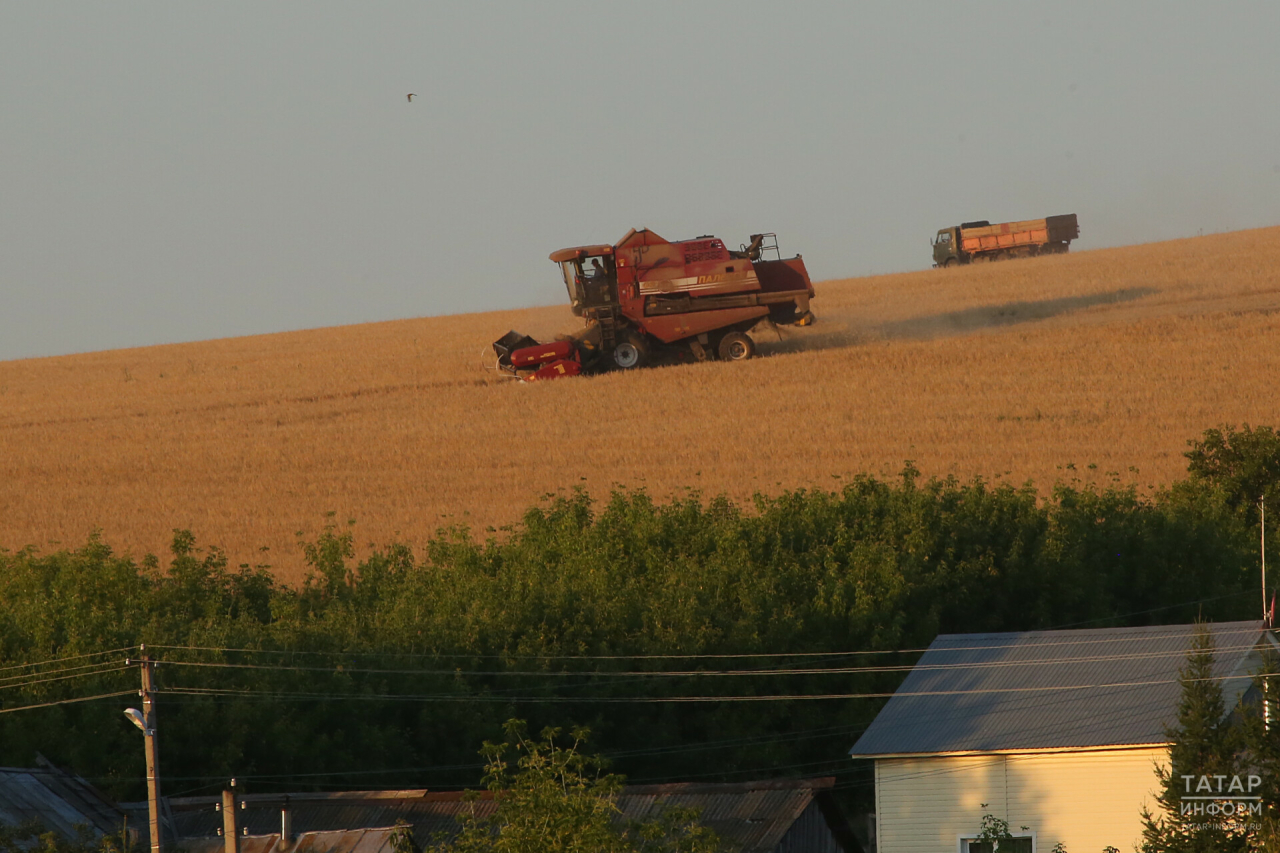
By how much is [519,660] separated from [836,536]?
711cm

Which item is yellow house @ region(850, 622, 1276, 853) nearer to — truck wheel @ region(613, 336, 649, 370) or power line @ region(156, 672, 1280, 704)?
power line @ region(156, 672, 1280, 704)

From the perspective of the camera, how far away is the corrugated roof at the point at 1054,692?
19.5 m

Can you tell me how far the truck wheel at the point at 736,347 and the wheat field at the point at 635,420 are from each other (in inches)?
24.5

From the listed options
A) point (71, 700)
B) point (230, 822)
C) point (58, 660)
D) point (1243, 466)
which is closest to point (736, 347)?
point (1243, 466)

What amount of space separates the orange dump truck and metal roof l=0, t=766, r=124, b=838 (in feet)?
203

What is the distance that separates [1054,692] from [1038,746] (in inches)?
53.9

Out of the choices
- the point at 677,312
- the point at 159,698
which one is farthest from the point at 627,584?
the point at 677,312

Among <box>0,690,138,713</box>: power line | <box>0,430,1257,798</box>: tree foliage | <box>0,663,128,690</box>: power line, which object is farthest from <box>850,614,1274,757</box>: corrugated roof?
<box>0,663,128,690</box>: power line

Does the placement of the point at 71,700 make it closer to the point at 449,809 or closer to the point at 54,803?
the point at 54,803

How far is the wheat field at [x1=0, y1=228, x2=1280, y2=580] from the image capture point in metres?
35.2

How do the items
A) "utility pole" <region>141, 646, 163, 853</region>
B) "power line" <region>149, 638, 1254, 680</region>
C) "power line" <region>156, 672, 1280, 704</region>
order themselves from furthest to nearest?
"power line" <region>156, 672, 1280, 704</region> → "power line" <region>149, 638, 1254, 680</region> → "utility pole" <region>141, 646, 163, 853</region>

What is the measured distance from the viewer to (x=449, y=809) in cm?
1991

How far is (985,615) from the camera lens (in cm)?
3058

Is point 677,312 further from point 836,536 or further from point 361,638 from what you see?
point 361,638
